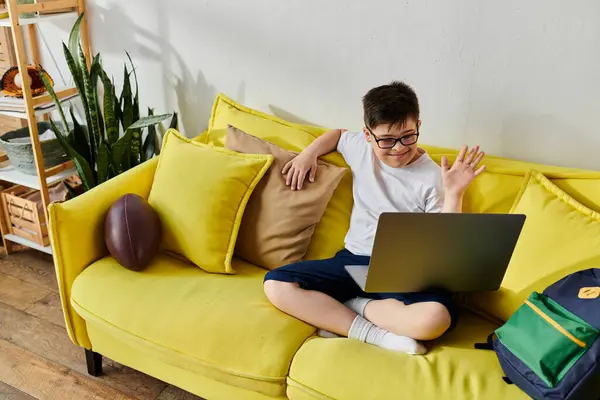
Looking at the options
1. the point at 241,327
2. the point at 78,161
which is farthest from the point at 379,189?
the point at 78,161

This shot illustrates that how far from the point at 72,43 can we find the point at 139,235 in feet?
3.43

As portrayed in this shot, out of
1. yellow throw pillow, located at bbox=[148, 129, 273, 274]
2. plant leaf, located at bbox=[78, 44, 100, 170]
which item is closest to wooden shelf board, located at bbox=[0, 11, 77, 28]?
plant leaf, located at bbox=[78, 44, 100, 170]

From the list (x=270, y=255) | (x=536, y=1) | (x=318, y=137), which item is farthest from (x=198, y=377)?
(x=536, y=1)

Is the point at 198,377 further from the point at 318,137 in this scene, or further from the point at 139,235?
the point at 318,137

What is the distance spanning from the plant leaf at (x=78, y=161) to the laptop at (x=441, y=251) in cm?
143

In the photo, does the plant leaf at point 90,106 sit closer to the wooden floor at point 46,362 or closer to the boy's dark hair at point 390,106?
the wooden floor at point 46,362

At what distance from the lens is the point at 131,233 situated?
6.21 ft

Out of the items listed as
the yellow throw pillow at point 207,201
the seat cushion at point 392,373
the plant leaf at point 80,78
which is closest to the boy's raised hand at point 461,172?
the seat cushion at point 392,373

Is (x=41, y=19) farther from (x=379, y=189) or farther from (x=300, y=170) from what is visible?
(x=379, y=189)

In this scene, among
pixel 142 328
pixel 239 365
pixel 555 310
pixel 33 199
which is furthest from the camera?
pixel 33 199

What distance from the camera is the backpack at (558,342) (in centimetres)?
136

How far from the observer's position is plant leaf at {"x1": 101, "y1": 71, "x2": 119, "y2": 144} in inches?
94.4

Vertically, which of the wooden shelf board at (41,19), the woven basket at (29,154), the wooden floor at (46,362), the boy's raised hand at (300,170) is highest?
the wooden shelf board at (41,19)

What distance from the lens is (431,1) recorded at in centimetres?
199
